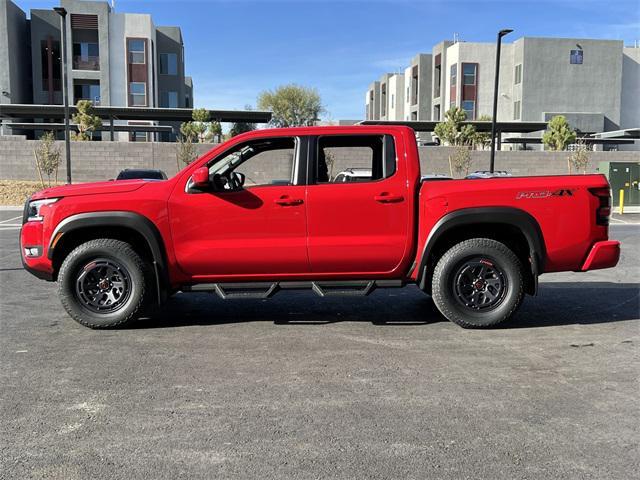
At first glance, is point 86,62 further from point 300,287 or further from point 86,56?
point 300,287

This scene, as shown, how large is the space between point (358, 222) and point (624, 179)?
76.0 feet

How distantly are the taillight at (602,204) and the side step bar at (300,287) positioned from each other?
213 centimetres

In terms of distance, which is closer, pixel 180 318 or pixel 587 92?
pixel 180 318

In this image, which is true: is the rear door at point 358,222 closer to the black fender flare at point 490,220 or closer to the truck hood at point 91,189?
the black fender flare at point 490,220

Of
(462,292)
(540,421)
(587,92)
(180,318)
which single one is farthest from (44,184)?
(587,92)

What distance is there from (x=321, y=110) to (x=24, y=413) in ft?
253

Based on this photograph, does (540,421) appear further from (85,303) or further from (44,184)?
(44,184)

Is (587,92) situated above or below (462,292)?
above

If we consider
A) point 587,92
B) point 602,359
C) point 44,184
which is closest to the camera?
point 602,359

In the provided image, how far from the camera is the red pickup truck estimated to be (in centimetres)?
604

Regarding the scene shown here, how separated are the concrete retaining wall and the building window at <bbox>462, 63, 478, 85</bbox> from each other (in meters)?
21.9

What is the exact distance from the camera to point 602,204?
6.20m

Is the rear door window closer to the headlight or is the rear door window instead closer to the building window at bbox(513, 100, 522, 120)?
the headlight

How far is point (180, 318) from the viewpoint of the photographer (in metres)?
6.83
